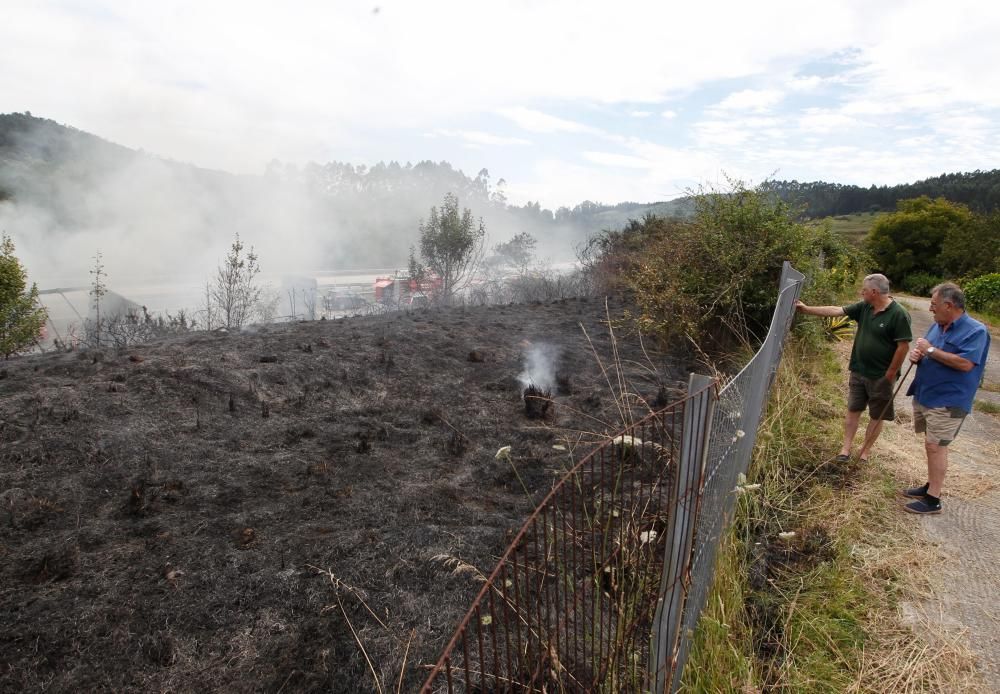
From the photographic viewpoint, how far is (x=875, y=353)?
4039mm

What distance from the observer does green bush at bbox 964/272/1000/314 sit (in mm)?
14930

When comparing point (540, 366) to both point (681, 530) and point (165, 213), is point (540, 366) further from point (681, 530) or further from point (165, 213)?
point (165, 213)

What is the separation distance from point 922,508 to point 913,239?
27139 mm

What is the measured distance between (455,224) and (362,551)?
15148 millimetres

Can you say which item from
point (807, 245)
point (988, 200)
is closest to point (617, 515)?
point (807, 245)

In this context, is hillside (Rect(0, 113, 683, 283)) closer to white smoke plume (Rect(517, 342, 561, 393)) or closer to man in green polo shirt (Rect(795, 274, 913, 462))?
white smoke plume (Rect(517, 342, 561, 393))

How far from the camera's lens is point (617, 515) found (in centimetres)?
319

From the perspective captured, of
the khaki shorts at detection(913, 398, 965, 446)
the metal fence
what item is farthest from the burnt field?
the khaki shorts at detection(913, 398, 965, 446)

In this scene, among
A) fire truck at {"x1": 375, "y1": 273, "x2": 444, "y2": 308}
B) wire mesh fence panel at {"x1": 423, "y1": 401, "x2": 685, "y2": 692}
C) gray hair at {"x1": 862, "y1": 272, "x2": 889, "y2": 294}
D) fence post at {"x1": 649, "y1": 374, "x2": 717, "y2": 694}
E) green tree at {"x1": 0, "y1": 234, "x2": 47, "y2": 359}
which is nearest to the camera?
fence post at {"x1": 649, "y1": 374, "x2": 717, "y2": 694}

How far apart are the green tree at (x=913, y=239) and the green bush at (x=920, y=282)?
32 cm

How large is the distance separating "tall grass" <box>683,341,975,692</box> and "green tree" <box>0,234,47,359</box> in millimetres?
8912

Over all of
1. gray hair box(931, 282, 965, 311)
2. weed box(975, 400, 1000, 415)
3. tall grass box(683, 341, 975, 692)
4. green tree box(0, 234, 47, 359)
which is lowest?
tall grass box(683, 341, 975, 692)

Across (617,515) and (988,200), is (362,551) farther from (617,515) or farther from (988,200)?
(988,200)

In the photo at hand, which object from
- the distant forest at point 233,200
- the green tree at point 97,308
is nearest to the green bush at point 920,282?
the distant forest at point 233,200
